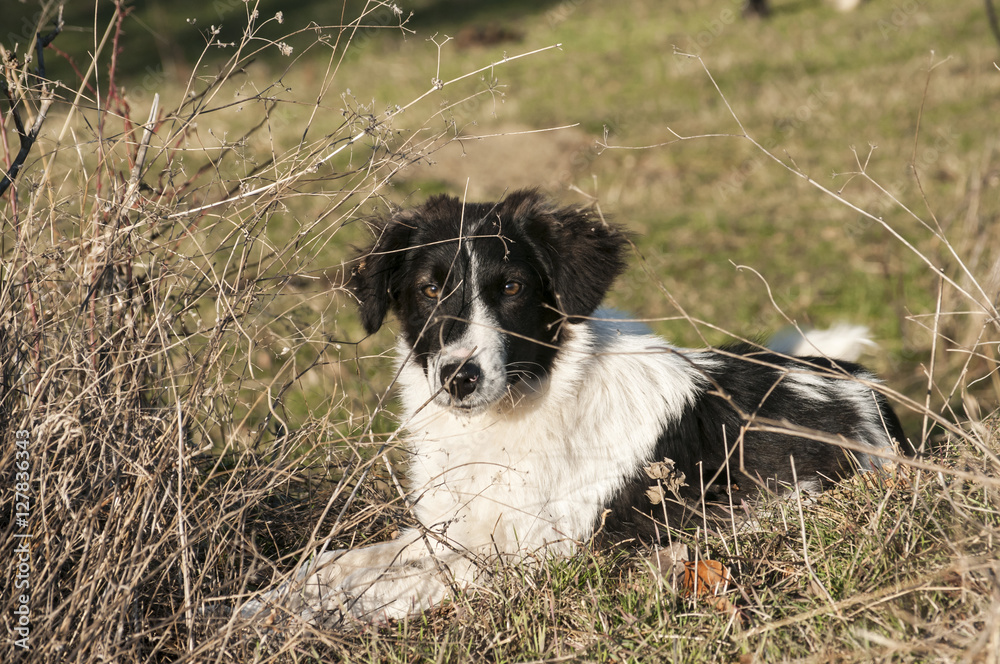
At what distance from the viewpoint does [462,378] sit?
9.70 ft

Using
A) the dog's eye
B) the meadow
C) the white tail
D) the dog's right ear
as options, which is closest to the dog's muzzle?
the meadow

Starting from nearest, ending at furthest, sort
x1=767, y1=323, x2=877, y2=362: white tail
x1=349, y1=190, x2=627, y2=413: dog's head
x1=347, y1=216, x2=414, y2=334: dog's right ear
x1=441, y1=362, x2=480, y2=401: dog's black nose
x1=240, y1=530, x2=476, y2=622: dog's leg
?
x1=240, y1=530, x2=476, y2=622: dog's leg → x1=441, y1=362, x2=480, y2=401: dog's black nose → x1=349, y1=190, x2=627, y2=413: dog's head → x1=347, y1=216, x2=414, y2=334: dog's right ear → x1=767, y1=323, x2=877, y2=362: white tail

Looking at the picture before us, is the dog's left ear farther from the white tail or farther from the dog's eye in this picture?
the white tail

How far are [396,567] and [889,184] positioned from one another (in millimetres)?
8475

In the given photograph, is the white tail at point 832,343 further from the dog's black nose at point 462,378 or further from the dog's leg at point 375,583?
the dog's leg at point 375,583

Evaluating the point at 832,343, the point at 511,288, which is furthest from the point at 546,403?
the point at 832,343

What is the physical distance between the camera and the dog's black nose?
295cm

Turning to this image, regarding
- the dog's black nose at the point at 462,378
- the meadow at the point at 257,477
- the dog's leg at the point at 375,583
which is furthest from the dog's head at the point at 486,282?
the dog's leg at the point at 375,583

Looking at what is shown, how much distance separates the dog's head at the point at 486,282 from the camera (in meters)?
3.06

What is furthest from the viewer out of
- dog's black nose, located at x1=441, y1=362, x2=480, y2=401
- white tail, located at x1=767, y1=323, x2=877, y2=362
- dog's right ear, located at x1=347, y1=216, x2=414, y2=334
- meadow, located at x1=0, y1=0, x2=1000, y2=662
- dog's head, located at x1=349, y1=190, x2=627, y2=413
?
white tail, located at x1=767, y1=323, x2=877, y2=362

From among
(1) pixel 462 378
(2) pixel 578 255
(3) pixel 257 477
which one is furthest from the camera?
(2) pixel 578 255

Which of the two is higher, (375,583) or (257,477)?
(257,477)

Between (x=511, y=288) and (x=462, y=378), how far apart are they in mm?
503

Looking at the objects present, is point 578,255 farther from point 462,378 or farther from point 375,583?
point 375,583
